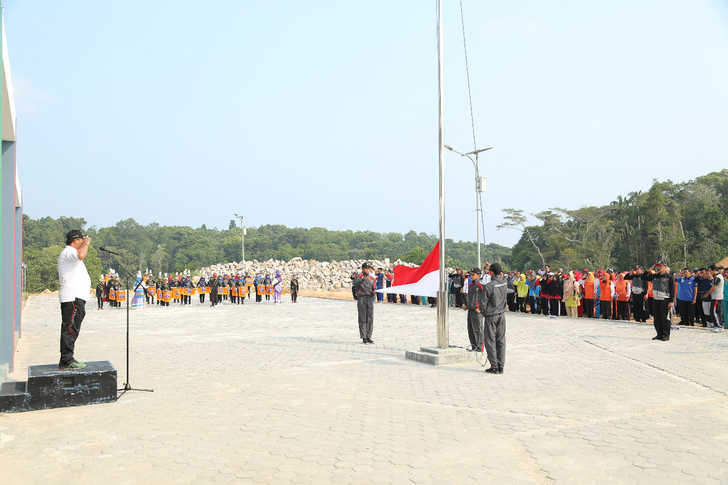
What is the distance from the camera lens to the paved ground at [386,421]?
194 inches

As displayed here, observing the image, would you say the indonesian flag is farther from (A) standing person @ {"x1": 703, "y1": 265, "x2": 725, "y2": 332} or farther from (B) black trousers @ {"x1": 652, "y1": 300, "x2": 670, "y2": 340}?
(A) standing person @ {"x1": 703, "y1": 265, "x2": 725, "y2": 332}

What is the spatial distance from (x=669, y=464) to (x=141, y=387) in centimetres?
702

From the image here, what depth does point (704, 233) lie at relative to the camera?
142ft

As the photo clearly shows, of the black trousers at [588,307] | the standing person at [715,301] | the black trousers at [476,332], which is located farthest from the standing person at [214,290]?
the standing person at [715,301]

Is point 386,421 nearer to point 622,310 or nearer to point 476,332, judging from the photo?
point 476,332

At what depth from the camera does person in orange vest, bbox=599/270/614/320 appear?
1903 cm

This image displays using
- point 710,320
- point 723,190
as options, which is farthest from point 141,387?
point 723,190

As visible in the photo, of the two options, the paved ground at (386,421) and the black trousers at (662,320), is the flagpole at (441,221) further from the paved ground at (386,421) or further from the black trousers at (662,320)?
the black trousers at (662,320)

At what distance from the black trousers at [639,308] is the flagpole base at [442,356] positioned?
9.81 metres

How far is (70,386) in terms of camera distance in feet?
23.5

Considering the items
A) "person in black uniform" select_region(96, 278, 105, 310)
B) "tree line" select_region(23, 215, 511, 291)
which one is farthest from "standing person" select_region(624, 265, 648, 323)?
"tree line" select_region(23, 215, 511, 291)

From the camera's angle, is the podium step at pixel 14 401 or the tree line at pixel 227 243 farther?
the tree line at pixel 227 243

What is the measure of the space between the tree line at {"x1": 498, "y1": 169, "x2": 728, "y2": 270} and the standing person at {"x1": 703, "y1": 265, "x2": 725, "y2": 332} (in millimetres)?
28444

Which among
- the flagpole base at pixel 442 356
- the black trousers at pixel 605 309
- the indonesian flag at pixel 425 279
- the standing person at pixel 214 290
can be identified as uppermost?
the indonesian flag at pixel 425 279
